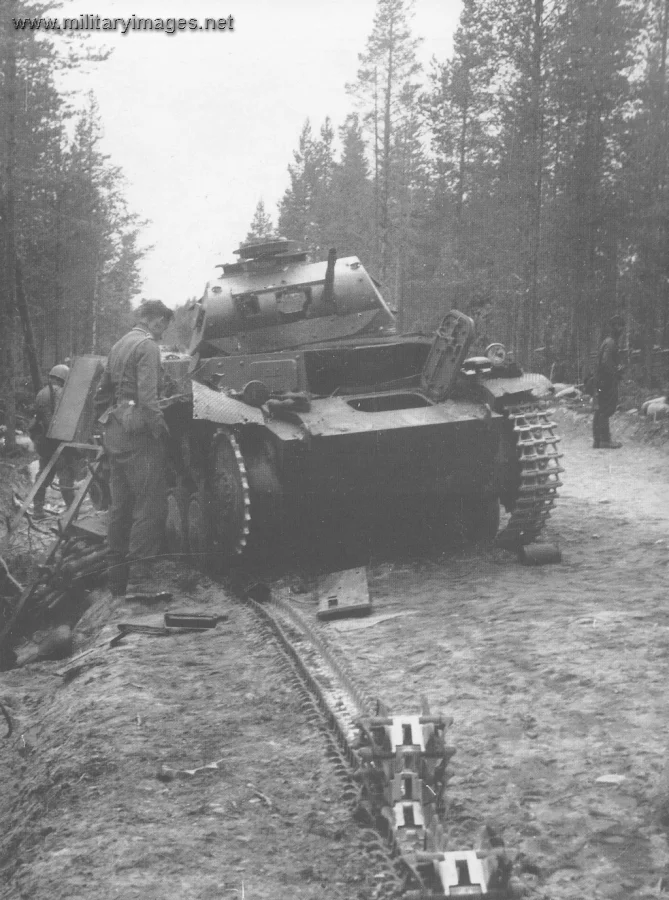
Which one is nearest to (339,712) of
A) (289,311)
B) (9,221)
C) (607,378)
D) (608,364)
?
(289,311)

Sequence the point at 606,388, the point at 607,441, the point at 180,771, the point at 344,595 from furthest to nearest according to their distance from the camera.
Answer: the point at 607,441
the point at 606,388
the point at 344,595
the point at 180,771

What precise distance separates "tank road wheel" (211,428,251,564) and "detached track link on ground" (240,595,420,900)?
0.79 metres

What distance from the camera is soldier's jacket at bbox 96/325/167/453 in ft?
26.6

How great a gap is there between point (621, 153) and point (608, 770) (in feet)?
73.3

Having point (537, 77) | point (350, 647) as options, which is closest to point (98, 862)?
point (350, 647)

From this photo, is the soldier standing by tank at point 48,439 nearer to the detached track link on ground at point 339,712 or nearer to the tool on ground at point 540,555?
the detached track link on ground at point 339,712

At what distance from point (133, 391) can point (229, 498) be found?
1.05 metres

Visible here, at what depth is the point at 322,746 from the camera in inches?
178

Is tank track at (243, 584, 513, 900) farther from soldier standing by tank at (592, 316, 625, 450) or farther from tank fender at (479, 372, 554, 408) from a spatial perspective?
soldier standing by tank at (592, 316, 625, 450)

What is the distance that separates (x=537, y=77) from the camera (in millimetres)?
23391

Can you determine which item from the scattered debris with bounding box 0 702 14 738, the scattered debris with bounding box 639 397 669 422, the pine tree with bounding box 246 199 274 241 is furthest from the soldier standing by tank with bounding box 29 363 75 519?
the pine tree with bounding box 246 199 274 241

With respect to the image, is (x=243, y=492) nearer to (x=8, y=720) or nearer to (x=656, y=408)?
(x=8, y=720)

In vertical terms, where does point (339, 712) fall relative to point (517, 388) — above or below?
below

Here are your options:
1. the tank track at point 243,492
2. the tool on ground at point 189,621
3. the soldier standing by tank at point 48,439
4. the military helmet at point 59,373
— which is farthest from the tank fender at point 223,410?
the military helmet at point 59,373
